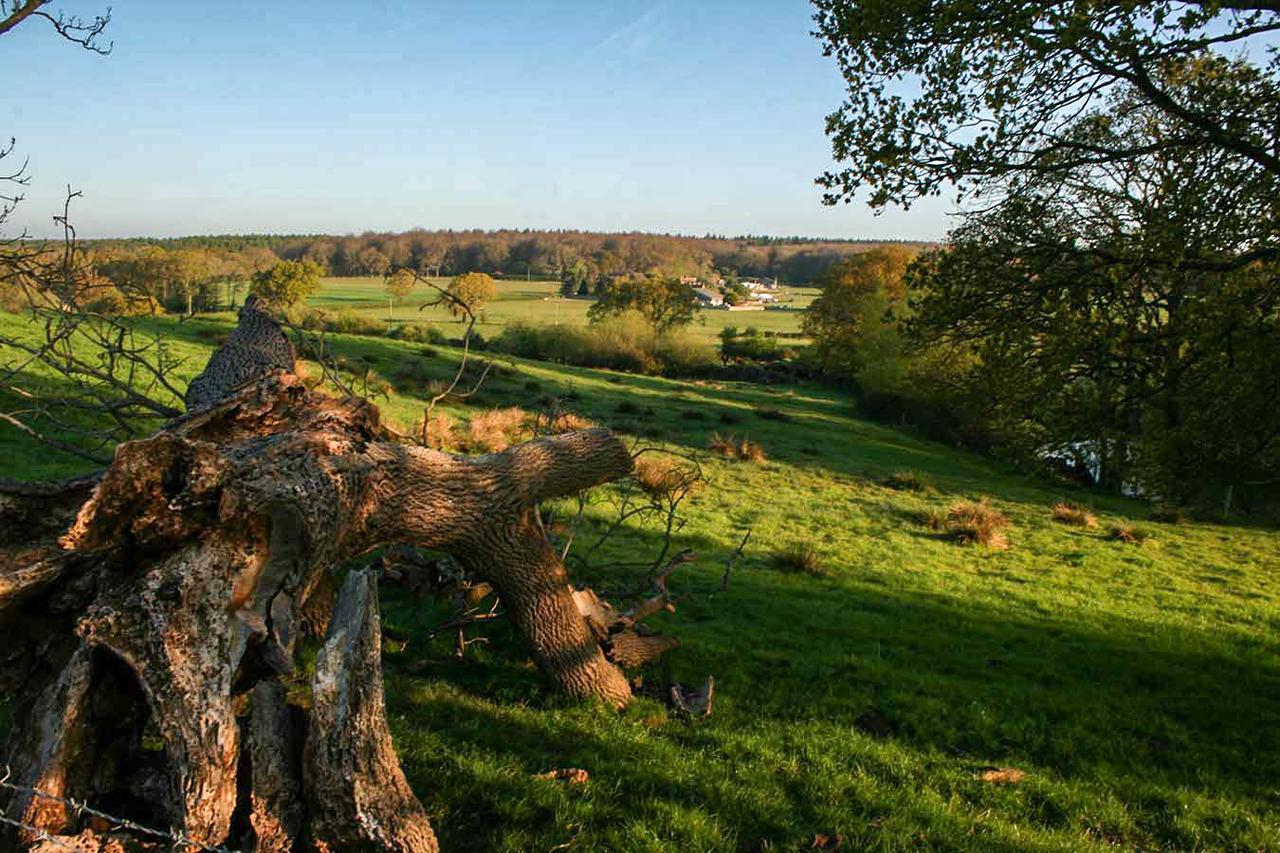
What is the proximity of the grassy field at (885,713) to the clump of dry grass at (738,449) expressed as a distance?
9.64 m

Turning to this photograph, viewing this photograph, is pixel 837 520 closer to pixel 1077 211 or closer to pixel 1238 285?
pixel 1077 211

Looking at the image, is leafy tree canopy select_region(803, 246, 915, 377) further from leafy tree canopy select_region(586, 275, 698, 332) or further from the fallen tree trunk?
the fallen tree trunk

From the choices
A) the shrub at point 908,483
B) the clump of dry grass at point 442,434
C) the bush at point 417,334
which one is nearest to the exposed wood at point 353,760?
the clump of dry grass at point 442,434

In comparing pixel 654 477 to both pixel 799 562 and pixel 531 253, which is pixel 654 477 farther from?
pixel 531 253

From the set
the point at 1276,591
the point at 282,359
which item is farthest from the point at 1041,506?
the point at 282,359

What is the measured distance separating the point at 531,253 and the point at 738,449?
79583 millimetres

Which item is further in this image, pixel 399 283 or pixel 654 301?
pixel 654 301

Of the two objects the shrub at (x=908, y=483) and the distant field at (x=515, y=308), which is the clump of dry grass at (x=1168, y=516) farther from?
the distant field at (x=515, y=308)

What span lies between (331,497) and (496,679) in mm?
3330

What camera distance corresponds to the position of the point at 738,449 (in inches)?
1144

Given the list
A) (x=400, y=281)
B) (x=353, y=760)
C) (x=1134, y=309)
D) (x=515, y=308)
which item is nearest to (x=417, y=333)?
(x=400, y=281)

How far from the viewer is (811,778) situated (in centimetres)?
577

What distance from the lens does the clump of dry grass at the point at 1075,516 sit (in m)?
22.0

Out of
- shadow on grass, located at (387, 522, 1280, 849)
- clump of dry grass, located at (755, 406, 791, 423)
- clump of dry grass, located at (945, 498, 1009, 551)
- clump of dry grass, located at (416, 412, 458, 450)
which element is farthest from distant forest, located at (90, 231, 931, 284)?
shadow on grass, located at (387, 522, 1280, 849)
